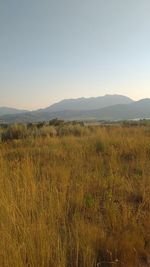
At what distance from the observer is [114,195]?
16.1ft

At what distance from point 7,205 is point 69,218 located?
932 millimetres

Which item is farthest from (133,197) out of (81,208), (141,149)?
(141,149)

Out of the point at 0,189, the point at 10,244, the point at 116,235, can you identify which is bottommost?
the point at 116,235

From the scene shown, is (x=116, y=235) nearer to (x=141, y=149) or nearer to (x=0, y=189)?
(x=0, y=189)

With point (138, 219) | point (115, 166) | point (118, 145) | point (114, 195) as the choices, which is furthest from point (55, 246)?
point (118, 145)

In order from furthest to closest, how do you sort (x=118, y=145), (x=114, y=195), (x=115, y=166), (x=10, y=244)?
(x=118, y=145), (x=115, y=166), (x=114, y=195), (x=10, y=244)

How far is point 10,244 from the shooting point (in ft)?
8.95

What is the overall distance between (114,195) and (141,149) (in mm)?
3546

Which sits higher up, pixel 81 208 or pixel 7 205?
pixel 7 205

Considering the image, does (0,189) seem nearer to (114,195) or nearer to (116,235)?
(116,235)

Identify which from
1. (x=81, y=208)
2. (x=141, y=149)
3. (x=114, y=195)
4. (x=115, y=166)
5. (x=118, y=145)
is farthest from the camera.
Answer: (x=118, y=145)

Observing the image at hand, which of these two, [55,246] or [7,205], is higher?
[7,205]

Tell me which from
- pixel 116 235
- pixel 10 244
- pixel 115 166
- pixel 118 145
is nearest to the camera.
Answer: pixel 10 244

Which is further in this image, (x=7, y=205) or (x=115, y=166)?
(x=115, y=166)
